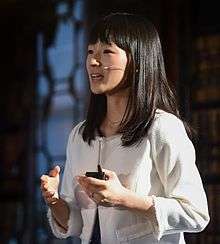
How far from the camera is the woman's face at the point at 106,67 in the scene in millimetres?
802

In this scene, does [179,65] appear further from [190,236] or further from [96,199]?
[96,199]

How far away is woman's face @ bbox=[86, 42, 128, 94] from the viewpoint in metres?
0.80

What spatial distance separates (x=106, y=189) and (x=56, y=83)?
1.51m

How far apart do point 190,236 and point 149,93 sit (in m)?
0.98

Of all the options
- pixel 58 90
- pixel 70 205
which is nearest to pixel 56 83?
pixel 58 90

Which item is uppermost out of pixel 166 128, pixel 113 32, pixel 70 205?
pixel 113 32

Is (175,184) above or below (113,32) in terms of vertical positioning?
below

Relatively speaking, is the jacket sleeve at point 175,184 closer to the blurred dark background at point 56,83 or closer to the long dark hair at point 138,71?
the long dark hair at point 138,71

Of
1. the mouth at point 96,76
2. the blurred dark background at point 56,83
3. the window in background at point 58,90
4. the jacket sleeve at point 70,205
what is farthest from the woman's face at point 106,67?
the window in background at point 58,90

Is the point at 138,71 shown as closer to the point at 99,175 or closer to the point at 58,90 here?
the point at 99,175

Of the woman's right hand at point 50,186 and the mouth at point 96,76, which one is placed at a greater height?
the mouth at point 96,76

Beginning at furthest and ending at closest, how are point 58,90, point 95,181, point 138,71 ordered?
point 58,90 → point 138,71 → point 95,181

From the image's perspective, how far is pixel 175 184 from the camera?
0.76 metres

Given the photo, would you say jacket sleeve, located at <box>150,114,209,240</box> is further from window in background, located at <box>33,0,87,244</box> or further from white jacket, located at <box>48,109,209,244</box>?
window in background, located at <box>33,0,87,244</box>
